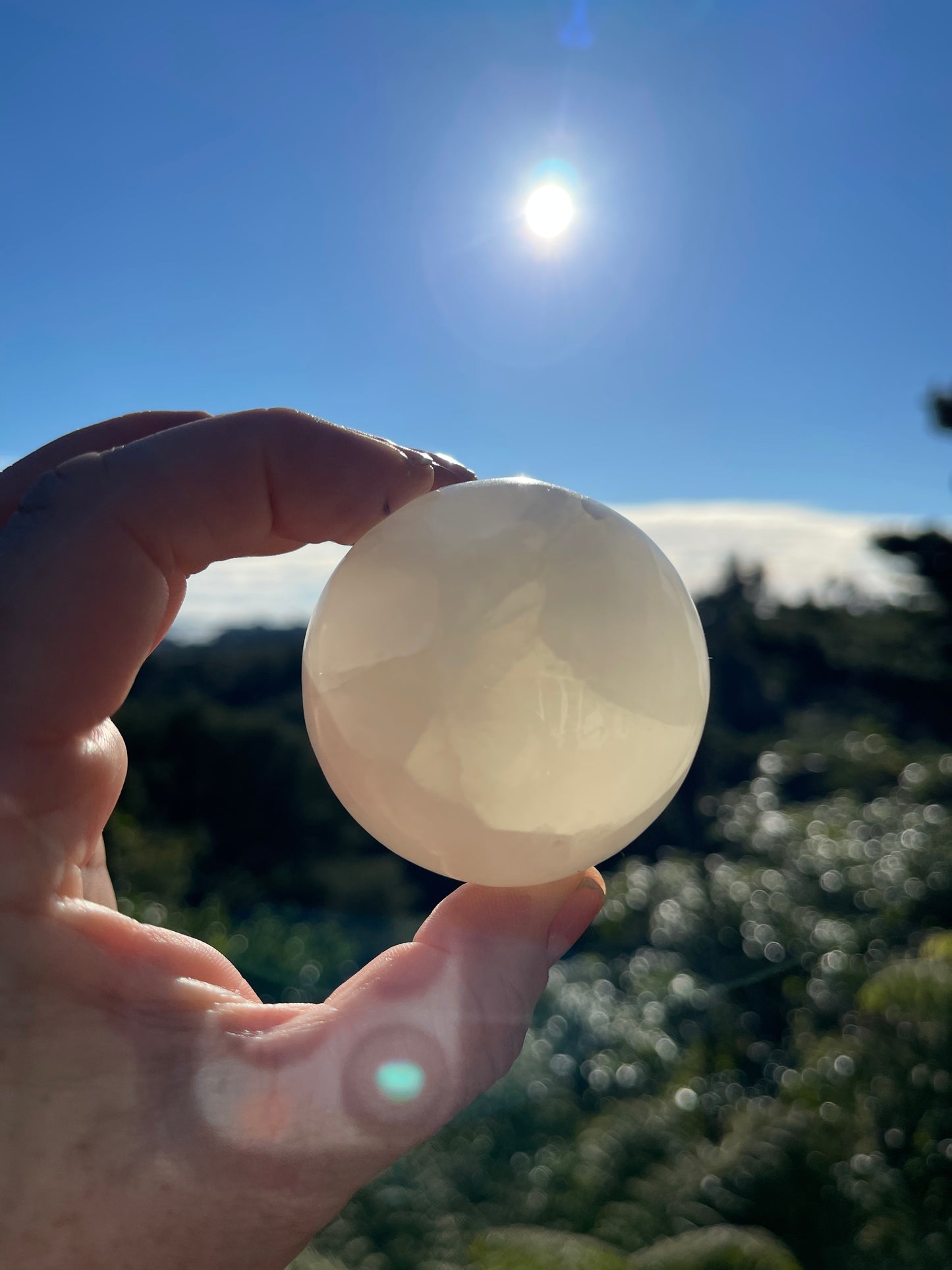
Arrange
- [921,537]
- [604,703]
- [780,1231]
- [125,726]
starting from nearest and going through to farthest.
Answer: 1. [604,703]
2. [780,1231]
3. [125,726]
4. [921,537]

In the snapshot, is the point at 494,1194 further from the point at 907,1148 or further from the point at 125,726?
the point at 125,726

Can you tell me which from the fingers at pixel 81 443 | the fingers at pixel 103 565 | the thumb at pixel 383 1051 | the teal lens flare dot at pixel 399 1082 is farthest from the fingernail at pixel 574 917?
the fingers at pixel 81 443

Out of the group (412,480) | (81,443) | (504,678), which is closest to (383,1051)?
(504,678)

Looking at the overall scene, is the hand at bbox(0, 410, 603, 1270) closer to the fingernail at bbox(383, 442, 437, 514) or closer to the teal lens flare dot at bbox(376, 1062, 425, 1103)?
the teal lens flare dot at bbox(376, 1062, 425, 1103)

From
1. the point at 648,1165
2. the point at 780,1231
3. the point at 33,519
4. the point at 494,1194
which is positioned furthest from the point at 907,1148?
the point at 33,519

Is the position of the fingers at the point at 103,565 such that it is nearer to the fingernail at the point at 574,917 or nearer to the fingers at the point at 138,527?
the fingers at the point at 138,527

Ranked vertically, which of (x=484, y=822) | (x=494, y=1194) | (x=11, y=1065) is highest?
(x=484, y=822)
